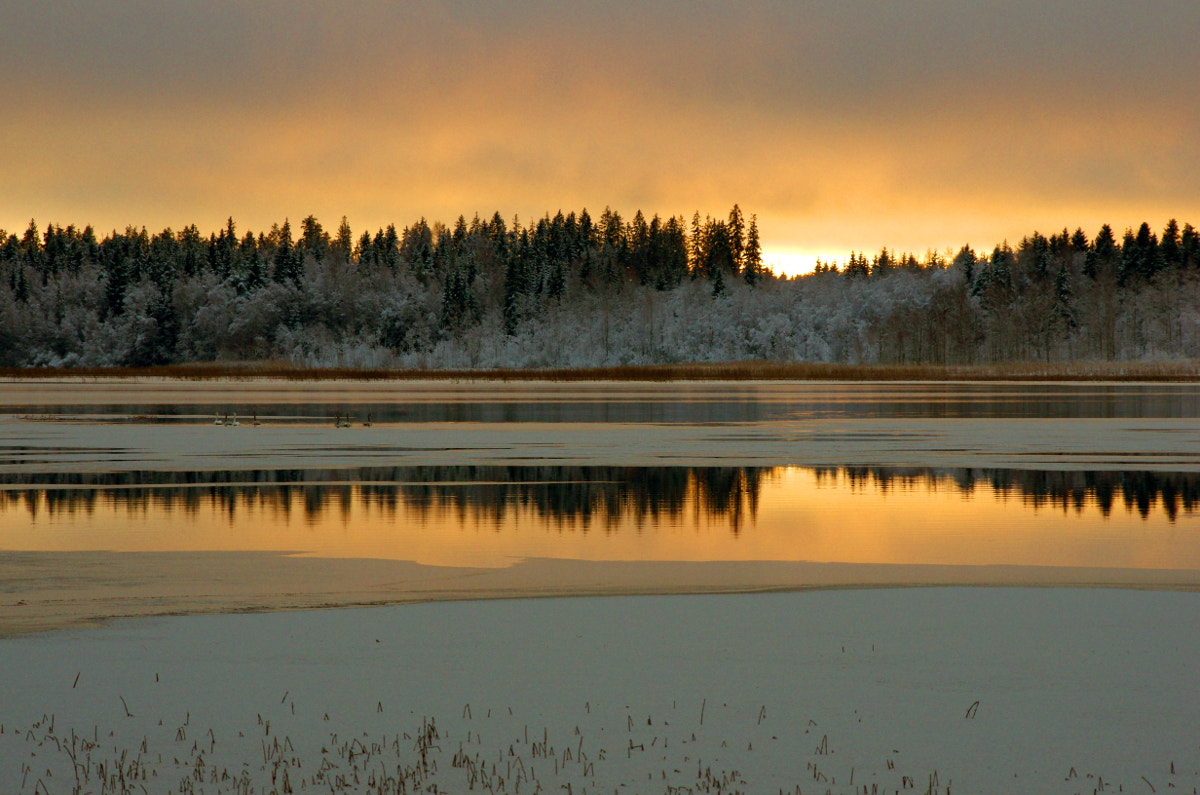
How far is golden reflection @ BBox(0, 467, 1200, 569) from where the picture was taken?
16234 millimetres

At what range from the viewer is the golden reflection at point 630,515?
16234 millimetres

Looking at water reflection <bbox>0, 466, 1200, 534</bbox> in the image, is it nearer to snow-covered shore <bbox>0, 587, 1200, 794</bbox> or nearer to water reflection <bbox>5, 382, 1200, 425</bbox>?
snow-covered shore <bbox>0, 587, 1200, 794</bbox>

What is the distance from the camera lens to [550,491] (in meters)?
A: 23.1

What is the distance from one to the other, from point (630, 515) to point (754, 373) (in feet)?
365

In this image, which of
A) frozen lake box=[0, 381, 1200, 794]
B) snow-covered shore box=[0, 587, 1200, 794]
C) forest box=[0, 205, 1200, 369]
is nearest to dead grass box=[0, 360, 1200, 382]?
forest box=[0, 205, 1200, 369]

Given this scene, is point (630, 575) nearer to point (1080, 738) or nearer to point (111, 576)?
point (111, 576)

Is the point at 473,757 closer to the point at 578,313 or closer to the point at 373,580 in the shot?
the point at 373,580

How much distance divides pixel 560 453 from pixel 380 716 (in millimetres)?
23445

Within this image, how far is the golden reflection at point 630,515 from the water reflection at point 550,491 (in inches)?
2.2

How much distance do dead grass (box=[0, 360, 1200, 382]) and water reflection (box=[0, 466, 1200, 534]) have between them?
8849 centimetres

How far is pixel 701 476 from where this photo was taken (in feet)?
85.9

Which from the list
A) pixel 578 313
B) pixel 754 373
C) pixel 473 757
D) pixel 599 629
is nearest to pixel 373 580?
pixel 599 629

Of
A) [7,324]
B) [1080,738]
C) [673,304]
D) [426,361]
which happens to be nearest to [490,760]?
[1080,738]

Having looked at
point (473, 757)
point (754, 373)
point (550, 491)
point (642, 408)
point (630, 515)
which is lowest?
point (473, 757)
